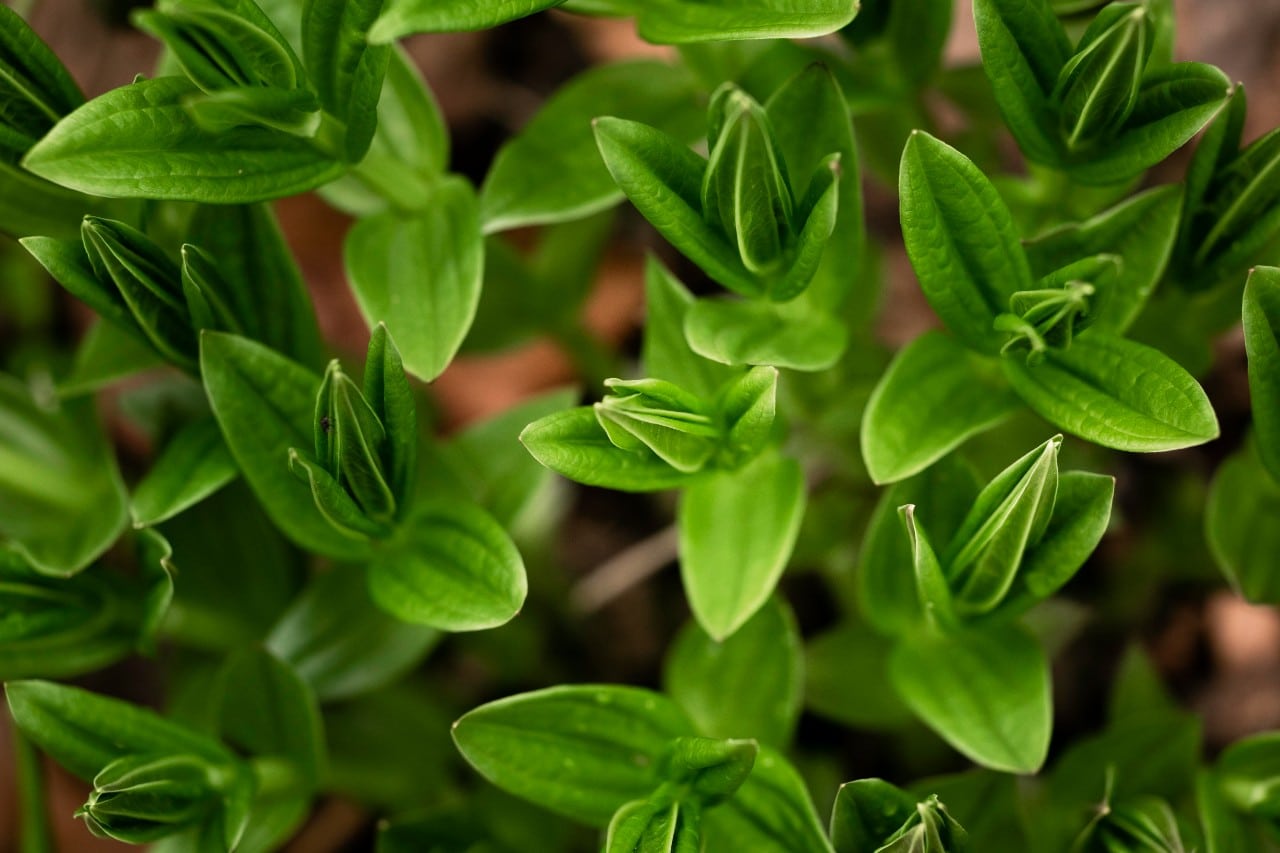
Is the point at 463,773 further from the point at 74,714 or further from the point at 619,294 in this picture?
the point at 619,294

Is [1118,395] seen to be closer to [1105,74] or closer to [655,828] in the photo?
[1105,74]

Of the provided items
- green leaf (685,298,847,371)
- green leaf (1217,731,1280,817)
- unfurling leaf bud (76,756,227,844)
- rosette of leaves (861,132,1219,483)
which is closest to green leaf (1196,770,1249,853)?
green leaf (1217,731,1280,817)

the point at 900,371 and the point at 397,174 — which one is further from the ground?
the point at 397,174

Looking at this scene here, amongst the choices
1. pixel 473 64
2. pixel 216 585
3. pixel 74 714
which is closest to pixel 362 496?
pixel 74 714

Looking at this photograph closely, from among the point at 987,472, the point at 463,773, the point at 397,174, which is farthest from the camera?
the point at 463,773

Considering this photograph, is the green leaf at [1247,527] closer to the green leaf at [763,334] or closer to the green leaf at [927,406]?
the green leaf at [927,406]

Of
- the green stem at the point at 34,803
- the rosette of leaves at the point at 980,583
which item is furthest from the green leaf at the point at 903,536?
the green stem at the point at 34,803
